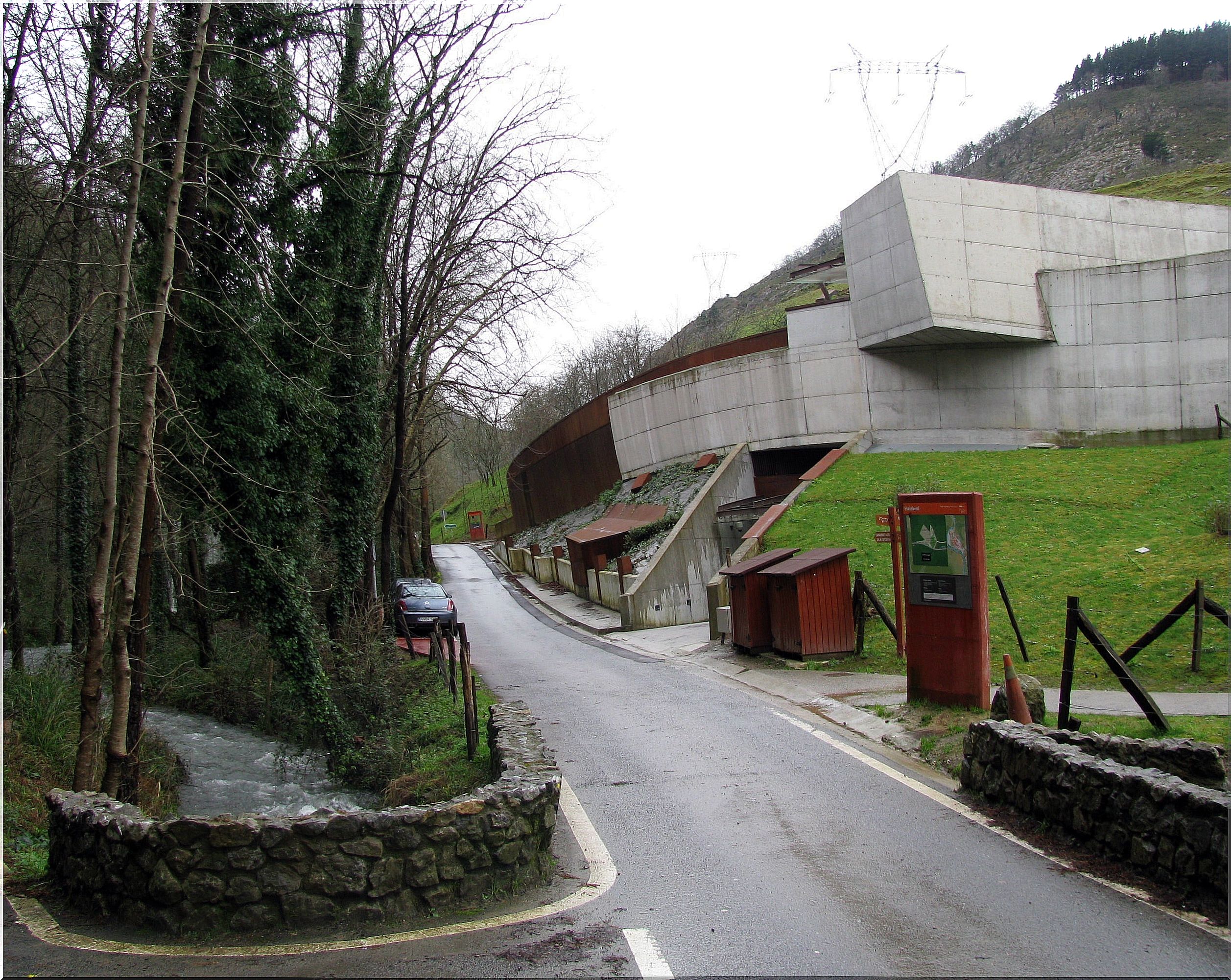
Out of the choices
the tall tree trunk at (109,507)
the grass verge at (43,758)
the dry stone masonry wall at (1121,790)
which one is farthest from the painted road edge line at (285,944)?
the dry stone masonry wall at (1121,790)

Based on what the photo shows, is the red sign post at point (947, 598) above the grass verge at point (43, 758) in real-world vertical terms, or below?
above

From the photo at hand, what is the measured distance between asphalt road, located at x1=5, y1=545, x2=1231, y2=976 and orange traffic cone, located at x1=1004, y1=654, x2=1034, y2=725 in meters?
1.13

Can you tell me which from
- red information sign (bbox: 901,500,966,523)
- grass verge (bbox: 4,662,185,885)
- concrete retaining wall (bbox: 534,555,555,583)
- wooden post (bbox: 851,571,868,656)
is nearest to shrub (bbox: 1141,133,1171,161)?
concrete retaining wall (bbox: 534,555,555,583)

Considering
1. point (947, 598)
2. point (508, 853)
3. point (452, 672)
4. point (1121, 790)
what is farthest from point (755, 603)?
point (508, 853)

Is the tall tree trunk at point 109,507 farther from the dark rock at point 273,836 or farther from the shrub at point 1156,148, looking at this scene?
the shrub at point 1156,148

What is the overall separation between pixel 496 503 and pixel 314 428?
70526mm

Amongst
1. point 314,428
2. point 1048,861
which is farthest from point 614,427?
point 1048,861

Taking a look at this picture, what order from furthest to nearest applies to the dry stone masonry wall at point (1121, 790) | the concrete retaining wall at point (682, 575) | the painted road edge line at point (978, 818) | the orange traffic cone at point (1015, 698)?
1. the concrete retaining wall at point (682, 575)
2. the orange traffic cone at point (1015, 698)
3. the dry stone masonry wall at point (1121, 790)
4. the painted road edge line at point (978, 818)

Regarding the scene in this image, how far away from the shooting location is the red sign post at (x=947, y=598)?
9680mm

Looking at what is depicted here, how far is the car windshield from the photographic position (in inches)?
1008

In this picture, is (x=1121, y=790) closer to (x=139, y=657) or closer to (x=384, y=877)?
(x=384, y=877)

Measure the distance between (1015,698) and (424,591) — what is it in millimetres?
20453

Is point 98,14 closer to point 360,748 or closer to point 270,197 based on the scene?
point 270,197

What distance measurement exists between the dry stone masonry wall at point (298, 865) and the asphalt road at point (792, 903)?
426 mm
